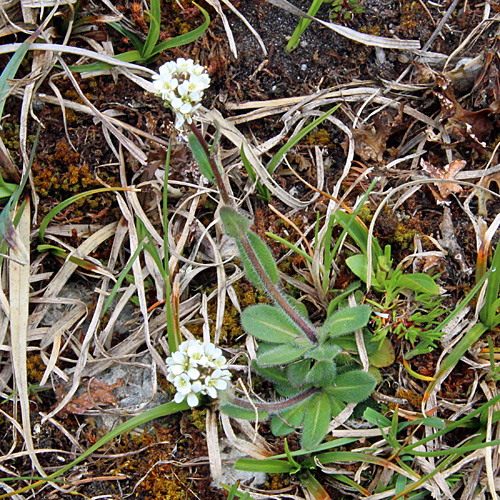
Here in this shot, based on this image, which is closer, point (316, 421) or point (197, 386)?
point (197, 386)

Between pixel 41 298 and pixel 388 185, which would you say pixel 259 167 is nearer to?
pixel 388 185

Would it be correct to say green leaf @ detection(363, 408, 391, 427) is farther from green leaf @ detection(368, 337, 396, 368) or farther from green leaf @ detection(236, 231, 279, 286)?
green leaf @ detection(236, 231, 279, 286)

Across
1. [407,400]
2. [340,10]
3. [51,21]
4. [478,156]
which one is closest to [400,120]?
[478,156]

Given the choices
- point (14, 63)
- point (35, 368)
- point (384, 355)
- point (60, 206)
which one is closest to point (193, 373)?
point (384, 355)

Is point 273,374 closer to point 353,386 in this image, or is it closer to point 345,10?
point 353,386

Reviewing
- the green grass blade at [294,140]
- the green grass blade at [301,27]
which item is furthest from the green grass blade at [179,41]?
the green grass blade at [294,140]

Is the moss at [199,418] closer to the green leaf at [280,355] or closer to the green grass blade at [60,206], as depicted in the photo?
the green leaf at [280,355]
